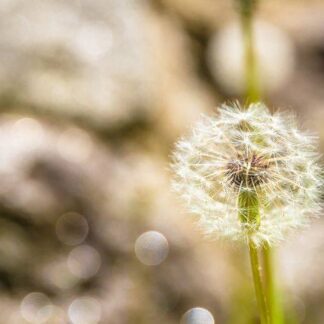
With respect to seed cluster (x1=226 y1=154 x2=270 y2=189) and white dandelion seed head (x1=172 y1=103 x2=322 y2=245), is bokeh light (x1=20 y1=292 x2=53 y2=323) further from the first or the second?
seed cluster (x1=226 y1=154 x2=270 y2=189)

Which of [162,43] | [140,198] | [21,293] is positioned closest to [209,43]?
[162,43]

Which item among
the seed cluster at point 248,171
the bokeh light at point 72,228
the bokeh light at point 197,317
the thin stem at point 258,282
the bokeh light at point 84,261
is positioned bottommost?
the thin stem at point 258,282

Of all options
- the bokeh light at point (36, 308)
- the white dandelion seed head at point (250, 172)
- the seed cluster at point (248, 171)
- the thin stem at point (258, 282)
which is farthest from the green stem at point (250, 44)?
the bokeh light at point (36, 308)

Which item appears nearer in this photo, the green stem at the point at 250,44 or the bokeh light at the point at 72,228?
the green stem at the point at 250,44

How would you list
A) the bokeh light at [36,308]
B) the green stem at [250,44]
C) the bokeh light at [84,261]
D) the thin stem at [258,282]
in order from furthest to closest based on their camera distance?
the bokeh light at [84,261], the bokeh light at [36,308], the green stem at [250,44], the thin stem at [258,282]

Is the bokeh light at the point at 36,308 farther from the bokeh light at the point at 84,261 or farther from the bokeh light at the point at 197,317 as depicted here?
the bokeh light at the point at 197,317

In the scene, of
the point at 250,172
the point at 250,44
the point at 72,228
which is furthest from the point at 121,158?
the point at 250,172

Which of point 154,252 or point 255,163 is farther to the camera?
point 154,252

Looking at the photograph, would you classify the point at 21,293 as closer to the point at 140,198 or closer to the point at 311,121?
the point at 140,198
